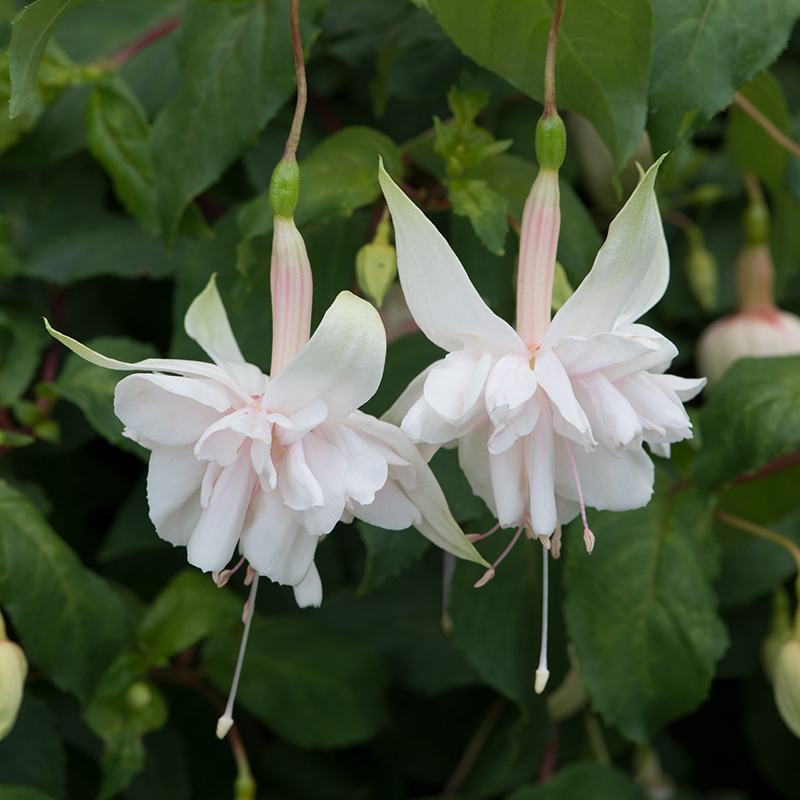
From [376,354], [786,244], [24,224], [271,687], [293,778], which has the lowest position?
[293,778]

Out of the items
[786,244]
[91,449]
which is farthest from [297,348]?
[786,244]

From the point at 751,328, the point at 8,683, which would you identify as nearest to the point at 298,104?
the point at 8,683

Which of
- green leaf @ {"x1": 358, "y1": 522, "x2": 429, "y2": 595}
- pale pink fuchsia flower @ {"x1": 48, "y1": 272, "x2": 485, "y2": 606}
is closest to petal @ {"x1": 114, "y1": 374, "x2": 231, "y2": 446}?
pale pink fuchsia flower @ {"x1": 48, "y1": 272, "x2": 485, "y2": 606}

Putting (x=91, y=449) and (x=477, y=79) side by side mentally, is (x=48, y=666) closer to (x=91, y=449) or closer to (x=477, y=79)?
(x=91, y=449)

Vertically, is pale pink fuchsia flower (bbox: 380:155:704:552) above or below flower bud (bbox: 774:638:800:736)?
above

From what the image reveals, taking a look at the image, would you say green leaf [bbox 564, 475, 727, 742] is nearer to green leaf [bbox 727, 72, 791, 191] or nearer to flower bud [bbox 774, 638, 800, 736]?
flower bud [bbox 774, 638, 800, 736]

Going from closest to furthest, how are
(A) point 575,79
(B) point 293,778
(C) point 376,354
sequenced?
(C) point 376,354 < (A) point 575,79 < (B) point 293,778

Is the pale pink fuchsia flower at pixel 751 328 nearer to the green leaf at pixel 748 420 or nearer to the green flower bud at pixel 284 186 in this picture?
the green leaf at pixel 748 420

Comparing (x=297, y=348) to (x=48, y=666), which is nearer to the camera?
(x=297, y=348)
